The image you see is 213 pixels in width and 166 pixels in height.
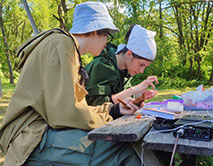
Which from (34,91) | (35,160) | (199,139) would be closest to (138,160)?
(199,139)

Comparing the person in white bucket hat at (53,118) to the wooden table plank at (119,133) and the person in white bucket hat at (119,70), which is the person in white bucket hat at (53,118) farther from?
the person in white bucket hat at (119,70)

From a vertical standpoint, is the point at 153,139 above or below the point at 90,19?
below

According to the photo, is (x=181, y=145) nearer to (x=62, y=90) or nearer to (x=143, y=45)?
(x=62, y=90)

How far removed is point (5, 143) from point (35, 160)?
9.5 inches

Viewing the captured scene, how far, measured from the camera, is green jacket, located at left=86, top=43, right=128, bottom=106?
2.52 meters

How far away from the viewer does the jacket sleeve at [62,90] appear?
4.97 ft

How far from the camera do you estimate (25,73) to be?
1.65 metres

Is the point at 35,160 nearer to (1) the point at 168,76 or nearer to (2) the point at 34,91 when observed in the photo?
(2) the point at 34,91

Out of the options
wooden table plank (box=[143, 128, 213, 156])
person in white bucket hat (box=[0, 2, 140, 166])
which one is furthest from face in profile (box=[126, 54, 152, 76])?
wooden table plank (box=[143, 128, 213, 156])

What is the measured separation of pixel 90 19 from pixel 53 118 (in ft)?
2.69

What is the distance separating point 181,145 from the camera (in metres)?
1.28

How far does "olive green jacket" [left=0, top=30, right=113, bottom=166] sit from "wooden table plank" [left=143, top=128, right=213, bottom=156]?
1.48ft

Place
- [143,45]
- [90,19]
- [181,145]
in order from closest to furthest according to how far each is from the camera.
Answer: [181,145], [90,19], [143,45]

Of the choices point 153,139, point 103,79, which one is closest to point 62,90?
point 153,139
